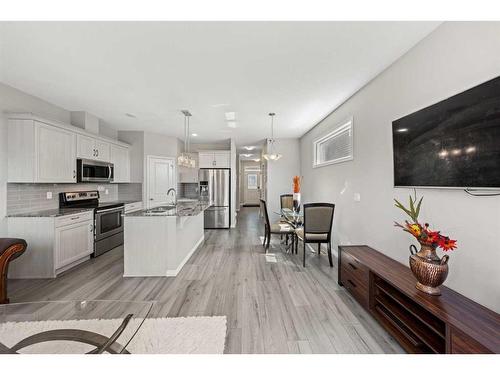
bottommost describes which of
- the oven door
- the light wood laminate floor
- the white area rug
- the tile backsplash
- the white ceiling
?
the light wood laminate floor

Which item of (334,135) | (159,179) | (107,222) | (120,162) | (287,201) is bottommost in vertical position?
(107,222)

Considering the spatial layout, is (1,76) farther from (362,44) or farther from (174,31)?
(362,44)

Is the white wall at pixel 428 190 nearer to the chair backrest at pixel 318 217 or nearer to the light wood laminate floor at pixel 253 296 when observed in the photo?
the chair backrest at pixel 318 217

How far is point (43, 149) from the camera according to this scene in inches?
119

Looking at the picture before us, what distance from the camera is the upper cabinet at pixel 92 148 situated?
3.67m

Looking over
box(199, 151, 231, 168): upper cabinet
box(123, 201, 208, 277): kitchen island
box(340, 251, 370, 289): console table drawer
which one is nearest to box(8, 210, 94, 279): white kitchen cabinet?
box(123, 201, 208, 277): kitchen island

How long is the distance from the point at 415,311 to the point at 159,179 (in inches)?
220

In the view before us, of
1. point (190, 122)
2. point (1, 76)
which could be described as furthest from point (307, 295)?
point (1, 76)

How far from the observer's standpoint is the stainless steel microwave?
3641mm

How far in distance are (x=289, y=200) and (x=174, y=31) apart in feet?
14.2

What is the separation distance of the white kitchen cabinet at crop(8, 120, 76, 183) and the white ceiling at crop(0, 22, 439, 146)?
0.56 m

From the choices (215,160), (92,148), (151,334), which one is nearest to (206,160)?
(215,160)

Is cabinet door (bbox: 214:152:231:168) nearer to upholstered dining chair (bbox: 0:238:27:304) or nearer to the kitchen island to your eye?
the kitchen island

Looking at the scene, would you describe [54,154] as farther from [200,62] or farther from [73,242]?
[200,62]
